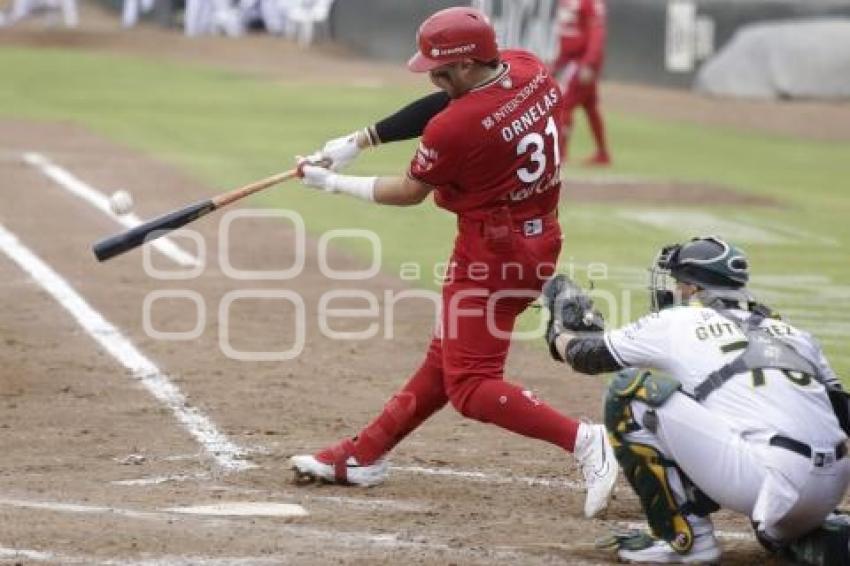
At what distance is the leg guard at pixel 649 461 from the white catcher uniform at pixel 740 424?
3cm

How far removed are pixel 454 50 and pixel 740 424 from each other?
1.94 meters

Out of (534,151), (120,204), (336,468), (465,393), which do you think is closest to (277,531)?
(336,468)

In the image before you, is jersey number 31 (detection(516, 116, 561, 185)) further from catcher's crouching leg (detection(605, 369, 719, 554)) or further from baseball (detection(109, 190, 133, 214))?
baseball (detection(109, 190, 133, 214))

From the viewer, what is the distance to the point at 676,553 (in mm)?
6613

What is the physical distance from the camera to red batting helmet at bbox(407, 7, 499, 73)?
7.27m

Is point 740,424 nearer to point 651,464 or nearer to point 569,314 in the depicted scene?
point 651,464

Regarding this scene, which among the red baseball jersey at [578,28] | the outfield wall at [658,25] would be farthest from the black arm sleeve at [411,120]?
the outfield wall at [658,25]

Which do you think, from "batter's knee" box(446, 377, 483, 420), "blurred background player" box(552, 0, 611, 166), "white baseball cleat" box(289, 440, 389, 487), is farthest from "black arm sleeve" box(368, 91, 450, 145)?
"blurred background player" box(552, 0, 611, 166)

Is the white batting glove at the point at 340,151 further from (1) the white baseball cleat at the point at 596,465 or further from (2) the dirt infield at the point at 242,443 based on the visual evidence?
(1) the white baseball cleat at the point at 596,465

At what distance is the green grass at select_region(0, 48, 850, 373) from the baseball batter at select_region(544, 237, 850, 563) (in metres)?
4.66

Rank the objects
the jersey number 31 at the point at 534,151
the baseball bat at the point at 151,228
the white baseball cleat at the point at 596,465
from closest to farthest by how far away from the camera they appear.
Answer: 1. the white baseball cleat at the point at 596,465
2. the jersey number 31 at the point at 534,151
3. the baseball bat at the point at 151,228

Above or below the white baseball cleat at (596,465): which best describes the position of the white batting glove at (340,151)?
above

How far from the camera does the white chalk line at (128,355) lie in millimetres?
8422

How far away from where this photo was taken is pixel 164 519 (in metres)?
6.92
